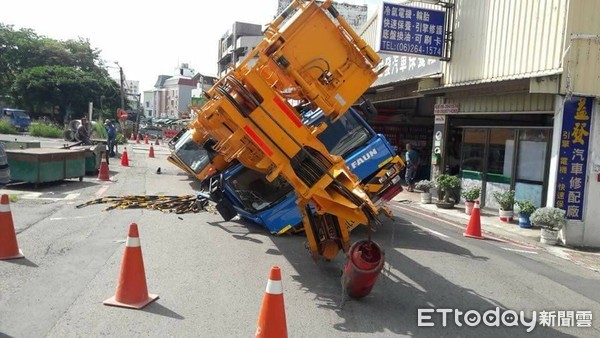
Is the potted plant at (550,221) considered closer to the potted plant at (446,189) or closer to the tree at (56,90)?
the potted plant at (446,189)

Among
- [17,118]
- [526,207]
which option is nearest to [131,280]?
[526,207]

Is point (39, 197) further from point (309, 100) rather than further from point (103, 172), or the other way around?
point (309, 100)

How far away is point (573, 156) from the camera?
9.88 metres

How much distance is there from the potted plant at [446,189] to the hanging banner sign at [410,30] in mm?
3617

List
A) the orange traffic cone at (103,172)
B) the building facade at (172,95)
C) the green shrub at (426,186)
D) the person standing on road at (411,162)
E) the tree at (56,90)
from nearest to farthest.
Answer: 1. the green shrub at (426,186)
2. the orange traffic cone at (103,172)
3. the person standing on road at (411,162)
4. the tree at (56,90)
5. the building facade at (172,95)

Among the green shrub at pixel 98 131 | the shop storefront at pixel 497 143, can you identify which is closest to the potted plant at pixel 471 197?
the shop storefront at pixel 497 143

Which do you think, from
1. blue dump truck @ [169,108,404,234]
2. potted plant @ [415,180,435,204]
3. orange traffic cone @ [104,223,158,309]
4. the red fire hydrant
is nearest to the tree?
potted plant @ [415,180,435,204]

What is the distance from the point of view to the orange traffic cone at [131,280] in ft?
15.7

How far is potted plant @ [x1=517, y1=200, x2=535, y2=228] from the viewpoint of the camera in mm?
10852

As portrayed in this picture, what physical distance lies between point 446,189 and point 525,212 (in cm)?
296

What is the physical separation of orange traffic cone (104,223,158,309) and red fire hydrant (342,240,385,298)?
6.81 ft

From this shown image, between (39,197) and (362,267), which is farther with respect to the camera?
(39,197)

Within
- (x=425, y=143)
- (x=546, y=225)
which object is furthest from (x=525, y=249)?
(x=425, y=143)

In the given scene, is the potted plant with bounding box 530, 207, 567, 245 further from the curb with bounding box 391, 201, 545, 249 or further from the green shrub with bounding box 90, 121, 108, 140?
the green shrub with bounding box 90, 121, 108, 140
